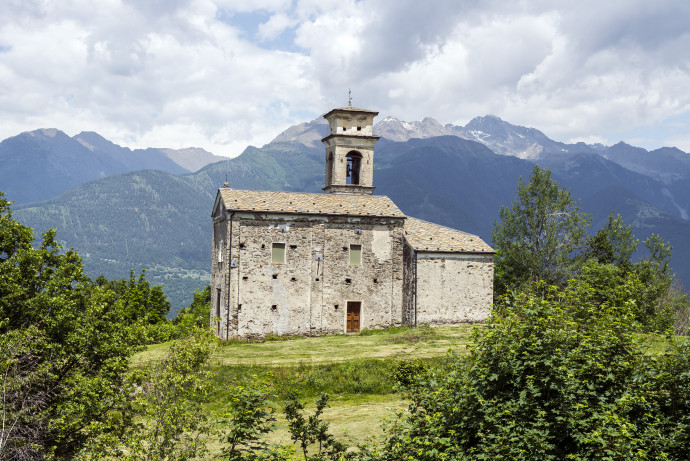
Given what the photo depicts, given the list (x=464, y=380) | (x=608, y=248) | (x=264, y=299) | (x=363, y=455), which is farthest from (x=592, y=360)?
(x=608, y=248)

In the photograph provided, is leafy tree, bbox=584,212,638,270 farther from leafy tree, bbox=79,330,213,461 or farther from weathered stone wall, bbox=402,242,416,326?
leafy tree, bbox=79,330,213,461

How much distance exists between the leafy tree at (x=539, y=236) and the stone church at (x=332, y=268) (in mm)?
9421

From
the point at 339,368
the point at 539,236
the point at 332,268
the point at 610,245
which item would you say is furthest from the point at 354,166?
the point at 610,245

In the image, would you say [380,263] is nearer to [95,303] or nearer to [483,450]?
[95,303]

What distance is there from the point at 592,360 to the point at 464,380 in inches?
103

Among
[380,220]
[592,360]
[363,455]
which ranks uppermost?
[380,220]

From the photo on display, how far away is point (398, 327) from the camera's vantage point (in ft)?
118

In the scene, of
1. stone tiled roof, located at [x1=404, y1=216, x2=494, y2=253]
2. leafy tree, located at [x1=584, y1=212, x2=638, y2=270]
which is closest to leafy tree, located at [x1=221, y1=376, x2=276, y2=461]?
stone tiled roof, located at [x1=404, y1=216, x2=494, y2=253]

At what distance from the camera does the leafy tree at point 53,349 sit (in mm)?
13845

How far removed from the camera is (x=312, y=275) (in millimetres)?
34875

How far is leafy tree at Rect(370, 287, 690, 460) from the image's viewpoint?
10.0 m

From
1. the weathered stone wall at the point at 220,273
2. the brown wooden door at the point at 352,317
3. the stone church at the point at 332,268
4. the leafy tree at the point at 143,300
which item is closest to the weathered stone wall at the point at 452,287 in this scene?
the stone church at the point at 332,268

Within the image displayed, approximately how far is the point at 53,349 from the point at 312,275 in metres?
20.5

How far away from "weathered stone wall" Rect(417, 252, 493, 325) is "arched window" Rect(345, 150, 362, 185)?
402 inches
